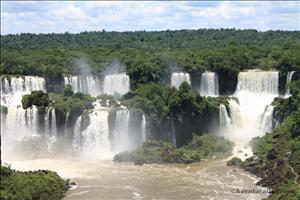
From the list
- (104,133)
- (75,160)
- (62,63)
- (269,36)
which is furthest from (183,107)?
(269,36)

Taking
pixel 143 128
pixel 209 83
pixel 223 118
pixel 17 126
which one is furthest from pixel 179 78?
pixel 17 126

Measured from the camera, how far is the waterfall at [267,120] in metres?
58.9

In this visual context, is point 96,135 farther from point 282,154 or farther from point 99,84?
point 282,154

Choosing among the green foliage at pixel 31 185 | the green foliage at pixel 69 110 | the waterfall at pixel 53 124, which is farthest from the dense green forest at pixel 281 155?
the waterfall at pixel 53 124

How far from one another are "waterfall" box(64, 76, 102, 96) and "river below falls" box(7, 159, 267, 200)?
13.9 meters

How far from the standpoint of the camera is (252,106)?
6353cm

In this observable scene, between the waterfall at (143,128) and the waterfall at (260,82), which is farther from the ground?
the waterfall at (260,82)

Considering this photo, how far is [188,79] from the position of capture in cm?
6812

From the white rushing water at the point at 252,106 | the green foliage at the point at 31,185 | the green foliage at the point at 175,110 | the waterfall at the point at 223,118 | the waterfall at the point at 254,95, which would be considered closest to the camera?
the green foliage at the point at 31,185

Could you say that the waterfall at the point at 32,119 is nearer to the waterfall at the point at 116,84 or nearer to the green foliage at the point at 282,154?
the waterfall at the point at 116,84

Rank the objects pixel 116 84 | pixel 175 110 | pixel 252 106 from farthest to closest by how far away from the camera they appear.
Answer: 1. pixel 116 84
2. pixel 252 106
3. pixel 175 110

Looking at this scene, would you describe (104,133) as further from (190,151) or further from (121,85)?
(121,85)

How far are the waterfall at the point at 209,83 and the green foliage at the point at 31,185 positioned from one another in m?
28.0

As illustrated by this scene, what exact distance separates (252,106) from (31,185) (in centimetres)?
3010
